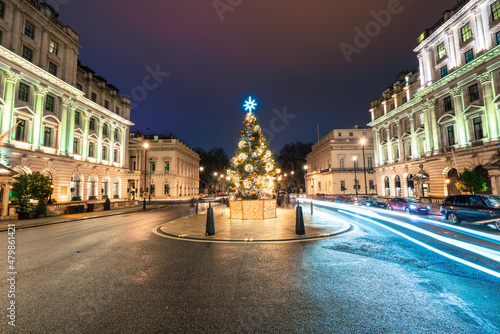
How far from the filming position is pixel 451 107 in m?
29.6

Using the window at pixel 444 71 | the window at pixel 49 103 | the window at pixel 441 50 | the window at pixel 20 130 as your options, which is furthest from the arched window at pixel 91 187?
the window at pixel 441 50

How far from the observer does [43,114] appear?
26516mm

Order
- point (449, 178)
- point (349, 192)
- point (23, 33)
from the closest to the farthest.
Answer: point (23, 33)
point (449, 178)
point (349, 192)

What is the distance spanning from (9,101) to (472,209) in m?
37.5

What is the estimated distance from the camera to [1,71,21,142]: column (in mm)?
22034

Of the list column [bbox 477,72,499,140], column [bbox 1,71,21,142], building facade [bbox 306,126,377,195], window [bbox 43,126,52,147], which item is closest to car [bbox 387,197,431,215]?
column [bbox 477,72,499,140]

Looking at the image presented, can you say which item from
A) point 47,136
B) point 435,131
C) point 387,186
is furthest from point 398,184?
point 47,136

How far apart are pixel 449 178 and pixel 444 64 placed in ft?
50.1

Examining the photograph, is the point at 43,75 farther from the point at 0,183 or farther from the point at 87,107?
the point at 0,183

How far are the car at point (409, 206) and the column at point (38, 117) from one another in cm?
3734

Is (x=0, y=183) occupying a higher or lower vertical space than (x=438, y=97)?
lower

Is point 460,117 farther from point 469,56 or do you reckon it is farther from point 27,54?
point 27,54

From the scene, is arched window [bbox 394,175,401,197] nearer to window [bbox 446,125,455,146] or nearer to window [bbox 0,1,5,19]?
window [bbox 446,125,455,146]

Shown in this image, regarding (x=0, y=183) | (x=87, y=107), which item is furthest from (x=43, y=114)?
(x=0, y=183)
